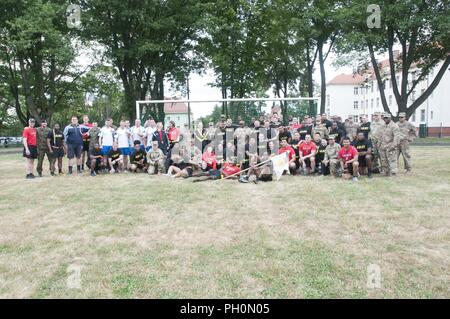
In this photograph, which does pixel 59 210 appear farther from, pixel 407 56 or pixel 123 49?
pixel 407 56

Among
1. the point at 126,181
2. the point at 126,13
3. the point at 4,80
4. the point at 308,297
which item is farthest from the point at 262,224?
the point at 4,80

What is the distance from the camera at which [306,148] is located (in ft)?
39.5

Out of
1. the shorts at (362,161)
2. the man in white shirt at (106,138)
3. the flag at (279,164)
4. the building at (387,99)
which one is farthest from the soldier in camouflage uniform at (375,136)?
the building at (387,99)

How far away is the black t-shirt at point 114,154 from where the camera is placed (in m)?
13.2

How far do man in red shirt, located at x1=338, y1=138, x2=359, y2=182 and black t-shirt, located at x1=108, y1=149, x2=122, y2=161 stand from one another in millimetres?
6944

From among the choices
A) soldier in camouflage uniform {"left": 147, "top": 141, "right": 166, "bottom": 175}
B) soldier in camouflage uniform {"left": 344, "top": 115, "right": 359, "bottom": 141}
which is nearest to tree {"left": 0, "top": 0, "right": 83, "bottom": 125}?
soldier in camouflage uniform {"left": 147, "top": 141, "right": 166, "bottom": 175}

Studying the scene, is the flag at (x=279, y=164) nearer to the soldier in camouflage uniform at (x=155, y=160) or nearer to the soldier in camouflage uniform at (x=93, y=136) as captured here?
the soldier in camouflage uniform at (x=155, y=160)

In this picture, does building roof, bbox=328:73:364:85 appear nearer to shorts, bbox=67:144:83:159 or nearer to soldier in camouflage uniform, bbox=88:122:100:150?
soldier in camouflage uniform, bbox=88:122:100:150

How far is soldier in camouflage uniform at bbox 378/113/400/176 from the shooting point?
1135 cm

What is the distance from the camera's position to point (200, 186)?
33.3ft

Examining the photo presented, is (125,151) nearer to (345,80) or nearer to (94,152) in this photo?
(94,152)

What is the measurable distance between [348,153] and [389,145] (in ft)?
4.20

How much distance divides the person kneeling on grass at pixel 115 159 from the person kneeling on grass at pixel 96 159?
31cm

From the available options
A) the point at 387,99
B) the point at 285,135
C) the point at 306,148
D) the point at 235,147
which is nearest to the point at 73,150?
the point at 235,147
